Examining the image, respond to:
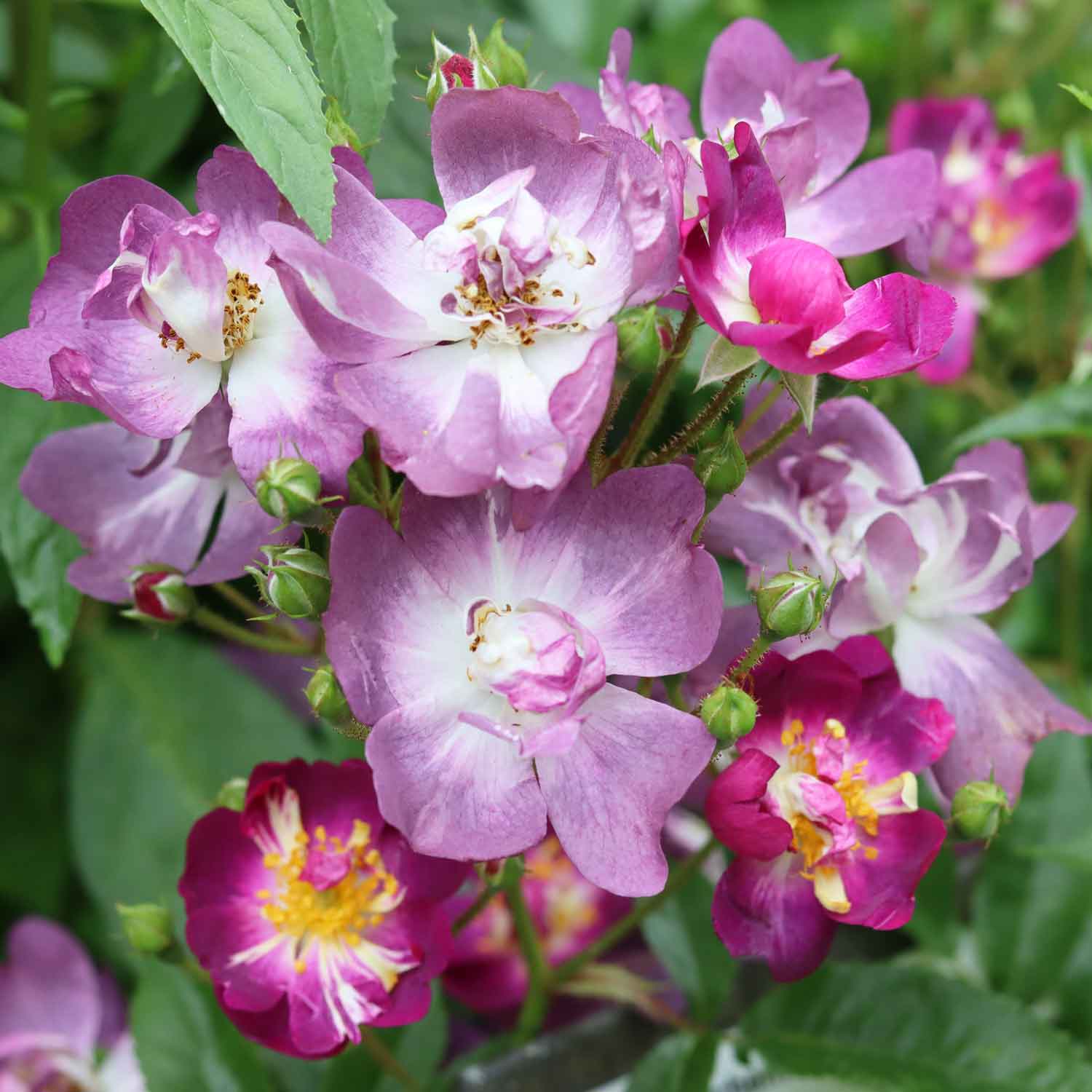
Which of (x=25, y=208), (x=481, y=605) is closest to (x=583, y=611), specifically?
(x=481, y=605)

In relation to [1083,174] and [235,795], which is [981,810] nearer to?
[235,795]

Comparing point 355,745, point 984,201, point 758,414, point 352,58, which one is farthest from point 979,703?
point 984,201

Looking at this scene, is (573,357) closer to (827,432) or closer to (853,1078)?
(827,432)

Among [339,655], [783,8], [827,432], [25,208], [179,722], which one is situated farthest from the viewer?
[783,8]

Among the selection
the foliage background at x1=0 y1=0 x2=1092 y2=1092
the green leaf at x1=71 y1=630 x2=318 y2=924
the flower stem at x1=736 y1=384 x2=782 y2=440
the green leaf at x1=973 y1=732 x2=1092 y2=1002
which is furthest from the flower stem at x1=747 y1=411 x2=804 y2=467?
the green leaf at x1=71 y1=630 x2=318 y2=924

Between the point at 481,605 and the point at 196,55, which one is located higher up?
the point at 196,55

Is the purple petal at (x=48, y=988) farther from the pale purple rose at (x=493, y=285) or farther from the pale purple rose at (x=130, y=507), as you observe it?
the pale purple rose at (x=493, y=285)

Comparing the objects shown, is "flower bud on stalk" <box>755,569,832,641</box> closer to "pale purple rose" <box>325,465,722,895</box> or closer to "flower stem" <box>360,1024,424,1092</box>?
"pale purple rose" <box>325,465,722,895</box>
